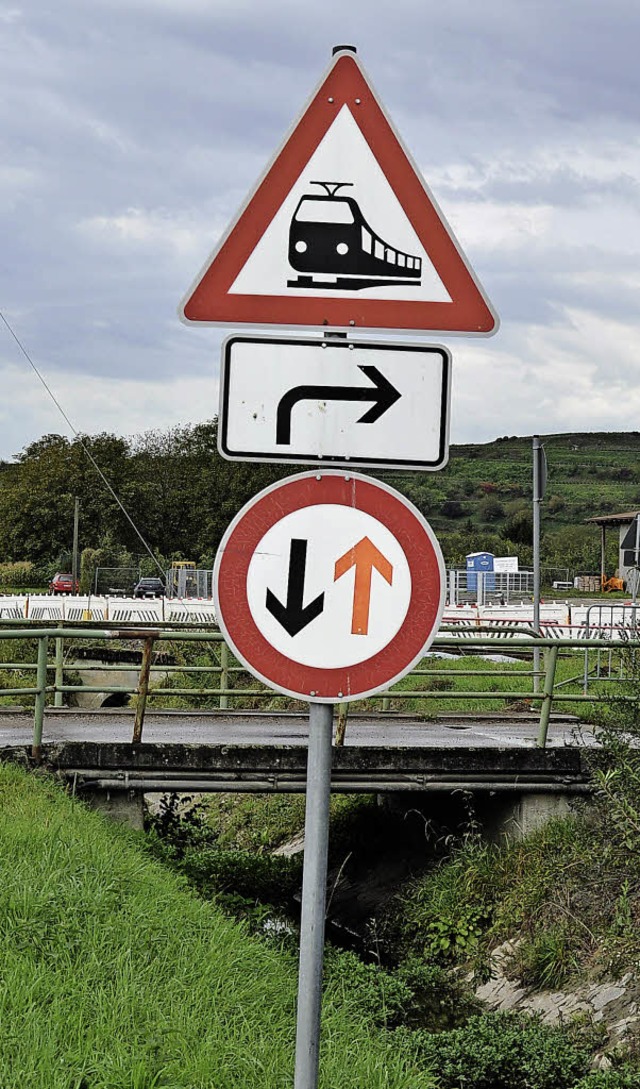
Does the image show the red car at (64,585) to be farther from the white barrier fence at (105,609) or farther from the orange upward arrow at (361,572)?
the orange upward arrow at (361,572)

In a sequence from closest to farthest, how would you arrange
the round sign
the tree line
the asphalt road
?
the round sign, the asphalt road, the tree line

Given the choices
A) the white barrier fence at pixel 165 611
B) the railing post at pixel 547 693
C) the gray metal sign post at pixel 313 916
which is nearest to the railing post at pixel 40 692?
the railing post at pixel 547 693

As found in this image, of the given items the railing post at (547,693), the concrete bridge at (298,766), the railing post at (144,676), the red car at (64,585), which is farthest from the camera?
the red car at (64,585)

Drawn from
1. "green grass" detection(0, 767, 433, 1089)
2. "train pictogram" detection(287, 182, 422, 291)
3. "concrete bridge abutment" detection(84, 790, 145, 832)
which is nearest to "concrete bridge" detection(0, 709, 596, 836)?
"concrete bridge abutment" detection(84, 790, 145, 832)

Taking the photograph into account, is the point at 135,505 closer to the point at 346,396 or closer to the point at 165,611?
the point at 165,611

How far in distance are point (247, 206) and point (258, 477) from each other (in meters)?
63.4

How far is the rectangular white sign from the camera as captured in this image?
3.11 metres

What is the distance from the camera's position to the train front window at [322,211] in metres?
3.26

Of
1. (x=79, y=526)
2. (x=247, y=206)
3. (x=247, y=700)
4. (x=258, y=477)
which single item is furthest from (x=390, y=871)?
(x=79, y=526)

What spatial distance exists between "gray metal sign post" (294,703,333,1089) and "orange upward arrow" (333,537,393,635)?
0.27m

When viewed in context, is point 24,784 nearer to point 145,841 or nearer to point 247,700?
point 145,841

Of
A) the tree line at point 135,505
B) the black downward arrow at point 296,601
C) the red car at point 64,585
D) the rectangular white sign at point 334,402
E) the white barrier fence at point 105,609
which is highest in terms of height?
the tree line at point 135,505

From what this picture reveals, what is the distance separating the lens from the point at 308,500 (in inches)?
122

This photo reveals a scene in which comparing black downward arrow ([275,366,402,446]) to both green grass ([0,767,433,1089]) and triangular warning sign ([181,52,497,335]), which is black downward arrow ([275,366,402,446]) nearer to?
triangular warning sign ([181,52,497,335])
